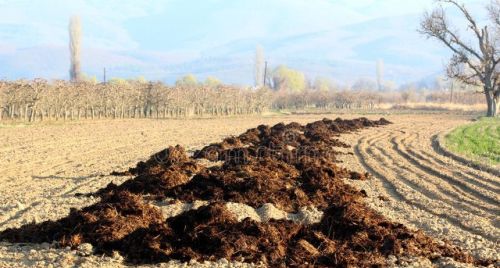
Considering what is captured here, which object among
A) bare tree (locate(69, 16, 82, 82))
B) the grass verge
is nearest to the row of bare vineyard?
the grass verge

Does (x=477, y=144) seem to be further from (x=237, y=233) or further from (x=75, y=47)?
(x=75, y=47)

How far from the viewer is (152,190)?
13.6m

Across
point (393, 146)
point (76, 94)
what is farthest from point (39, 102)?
point (393, 146)

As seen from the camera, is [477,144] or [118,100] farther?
[118,100]

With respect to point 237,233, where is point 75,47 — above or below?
above

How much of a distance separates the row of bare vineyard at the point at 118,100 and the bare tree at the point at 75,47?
39.3 meters

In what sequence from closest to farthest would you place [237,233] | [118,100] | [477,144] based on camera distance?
[237,233] < [477,144] < [118,100]

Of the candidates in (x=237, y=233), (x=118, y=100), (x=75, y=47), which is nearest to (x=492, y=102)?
(x=118, y=100)

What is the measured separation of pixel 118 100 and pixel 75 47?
5797 cm

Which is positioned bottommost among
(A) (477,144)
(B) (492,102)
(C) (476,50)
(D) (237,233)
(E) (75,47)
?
(A) (477,144)

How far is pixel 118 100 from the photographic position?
60.2 metres

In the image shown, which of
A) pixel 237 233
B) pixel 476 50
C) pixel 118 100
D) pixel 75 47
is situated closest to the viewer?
pixel 237 233

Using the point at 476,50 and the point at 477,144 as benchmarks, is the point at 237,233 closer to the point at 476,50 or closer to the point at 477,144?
the point at 477,144

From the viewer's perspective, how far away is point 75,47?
114 meters
